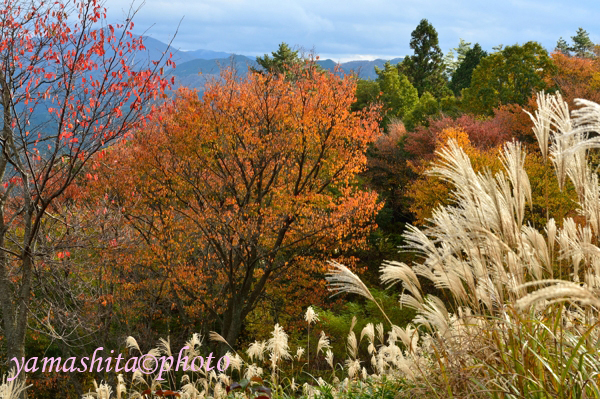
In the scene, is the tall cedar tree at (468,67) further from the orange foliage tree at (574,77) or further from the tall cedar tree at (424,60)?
the orange foliage tree at (574,77)

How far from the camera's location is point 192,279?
11.8m

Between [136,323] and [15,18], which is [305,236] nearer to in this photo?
[136,323]

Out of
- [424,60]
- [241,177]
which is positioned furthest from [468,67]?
[241,177]

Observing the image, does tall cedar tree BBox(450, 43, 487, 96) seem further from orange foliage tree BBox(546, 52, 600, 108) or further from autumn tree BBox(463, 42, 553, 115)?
autumn tree BBox(463, 42, 553, 115)

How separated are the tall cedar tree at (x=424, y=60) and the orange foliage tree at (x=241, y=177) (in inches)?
1366

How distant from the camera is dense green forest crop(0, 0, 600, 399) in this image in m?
2.67

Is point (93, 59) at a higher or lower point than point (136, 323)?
higher

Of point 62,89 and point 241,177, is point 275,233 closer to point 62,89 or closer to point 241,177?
point 241,177

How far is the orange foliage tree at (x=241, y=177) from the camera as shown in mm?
12055

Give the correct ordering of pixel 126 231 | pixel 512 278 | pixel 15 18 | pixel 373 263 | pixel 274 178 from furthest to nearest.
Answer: pixel 373 263, pixel 274 178, pixel 126 231, pixel 15 18, pixel 512 278

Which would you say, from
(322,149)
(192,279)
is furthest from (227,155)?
(192,279)

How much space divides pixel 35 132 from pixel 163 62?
7.62 feet

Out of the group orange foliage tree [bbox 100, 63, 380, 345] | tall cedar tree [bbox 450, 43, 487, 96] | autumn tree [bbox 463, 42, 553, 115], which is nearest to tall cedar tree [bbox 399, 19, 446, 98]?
tall cedar tree [bbox 450, 43, 487, 96]

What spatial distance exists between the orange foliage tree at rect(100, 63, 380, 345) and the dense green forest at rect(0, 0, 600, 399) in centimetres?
8
